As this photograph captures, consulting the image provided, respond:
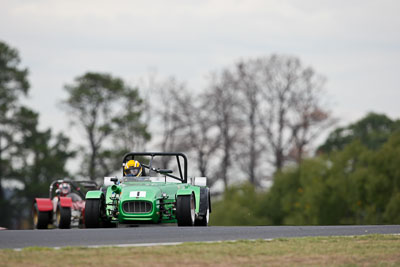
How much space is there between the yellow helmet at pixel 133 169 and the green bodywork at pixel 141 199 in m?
0.88

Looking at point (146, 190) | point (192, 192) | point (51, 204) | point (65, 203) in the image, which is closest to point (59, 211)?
point (65, 203)

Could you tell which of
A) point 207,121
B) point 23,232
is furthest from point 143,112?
point 23,232

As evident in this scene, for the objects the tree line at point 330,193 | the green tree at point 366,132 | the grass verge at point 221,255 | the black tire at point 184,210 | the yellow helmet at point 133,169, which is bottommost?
the grass verge at point 221,255

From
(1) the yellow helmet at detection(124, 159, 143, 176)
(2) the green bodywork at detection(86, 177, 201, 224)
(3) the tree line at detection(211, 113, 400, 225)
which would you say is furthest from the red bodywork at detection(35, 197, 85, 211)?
(3) the tree line at detection(211, 113, 400, 225)

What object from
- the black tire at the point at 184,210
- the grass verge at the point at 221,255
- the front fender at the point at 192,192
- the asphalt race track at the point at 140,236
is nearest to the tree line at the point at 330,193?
the front fender at the point at 192,192

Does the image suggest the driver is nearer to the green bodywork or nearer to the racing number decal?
the green bodywork

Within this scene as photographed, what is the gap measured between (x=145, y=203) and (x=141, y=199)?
157 millimetres

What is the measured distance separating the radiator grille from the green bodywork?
0.05 metres

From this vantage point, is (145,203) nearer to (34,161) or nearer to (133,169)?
(133,169)

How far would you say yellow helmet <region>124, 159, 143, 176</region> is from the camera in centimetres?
2300

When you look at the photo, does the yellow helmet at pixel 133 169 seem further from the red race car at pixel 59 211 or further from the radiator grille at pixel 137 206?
the red race car at pixel 59 211

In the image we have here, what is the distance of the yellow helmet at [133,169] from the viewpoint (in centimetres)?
2300

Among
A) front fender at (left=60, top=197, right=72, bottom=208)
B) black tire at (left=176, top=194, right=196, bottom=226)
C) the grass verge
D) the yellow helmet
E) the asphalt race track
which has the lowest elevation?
the grass verge

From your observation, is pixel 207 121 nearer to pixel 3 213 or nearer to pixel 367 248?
pixel 3 213
